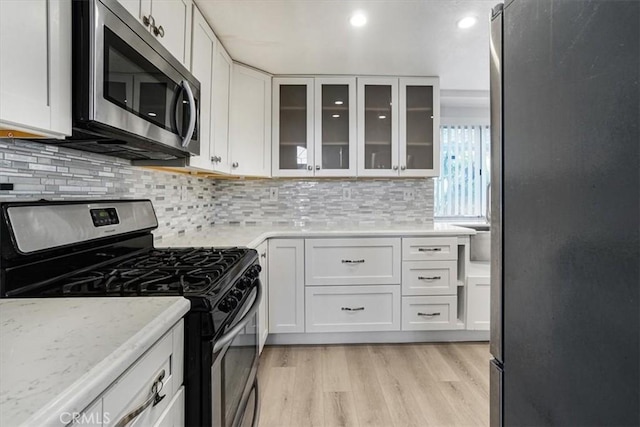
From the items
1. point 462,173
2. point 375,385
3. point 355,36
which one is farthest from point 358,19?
point 462,173

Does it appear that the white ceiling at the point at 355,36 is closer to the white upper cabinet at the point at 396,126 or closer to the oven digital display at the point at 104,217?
the white upper cabinet at the point at 396,126

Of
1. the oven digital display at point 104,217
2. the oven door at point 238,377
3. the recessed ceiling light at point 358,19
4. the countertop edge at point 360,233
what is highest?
the recessed ceiling light at point 358,19

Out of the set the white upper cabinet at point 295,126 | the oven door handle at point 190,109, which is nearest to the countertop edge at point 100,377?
the oven door handle at point 190,109

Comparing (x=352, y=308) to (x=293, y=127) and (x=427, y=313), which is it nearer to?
(x=427, y=313)

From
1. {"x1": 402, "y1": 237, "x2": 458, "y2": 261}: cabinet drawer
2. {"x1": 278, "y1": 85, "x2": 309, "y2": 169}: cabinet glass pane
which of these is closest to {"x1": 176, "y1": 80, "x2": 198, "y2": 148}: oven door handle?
{"x1": 278, "y1": 85, "x2": 309, "y2": 169}: cabinet glass pane

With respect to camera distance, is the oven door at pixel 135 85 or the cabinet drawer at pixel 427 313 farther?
the cabinet drawer at pixel 427 313

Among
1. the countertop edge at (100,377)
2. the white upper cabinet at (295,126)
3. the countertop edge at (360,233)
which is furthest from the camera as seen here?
the white upper cabinet at (295,126)

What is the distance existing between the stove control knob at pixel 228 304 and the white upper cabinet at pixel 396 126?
2.04 metres

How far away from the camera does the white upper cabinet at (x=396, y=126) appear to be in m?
2.92

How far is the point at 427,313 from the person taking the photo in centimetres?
263

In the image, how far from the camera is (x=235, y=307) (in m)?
1.07

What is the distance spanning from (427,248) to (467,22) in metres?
1.53

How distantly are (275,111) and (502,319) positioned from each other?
2.43m

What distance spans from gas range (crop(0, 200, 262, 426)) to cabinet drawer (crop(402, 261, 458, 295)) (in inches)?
58.9
